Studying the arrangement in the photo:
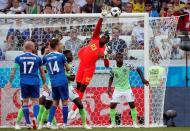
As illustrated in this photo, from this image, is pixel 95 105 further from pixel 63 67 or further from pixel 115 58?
pixel 63 67

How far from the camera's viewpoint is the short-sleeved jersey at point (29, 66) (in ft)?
52.7

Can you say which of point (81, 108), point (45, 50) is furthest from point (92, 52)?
point (81, 108)

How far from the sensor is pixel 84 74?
1752 cm

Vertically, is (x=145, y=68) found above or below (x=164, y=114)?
above

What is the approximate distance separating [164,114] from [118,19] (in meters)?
2.48

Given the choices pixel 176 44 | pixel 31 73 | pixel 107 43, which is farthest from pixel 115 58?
pixel 31 73

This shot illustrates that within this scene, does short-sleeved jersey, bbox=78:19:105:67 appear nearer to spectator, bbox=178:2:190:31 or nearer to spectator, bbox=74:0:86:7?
spectator, bbox=178:2:190:31

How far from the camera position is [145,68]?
1777 cm

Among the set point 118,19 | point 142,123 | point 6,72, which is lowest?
point 142,123

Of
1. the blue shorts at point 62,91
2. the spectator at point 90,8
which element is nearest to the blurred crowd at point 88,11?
the spectator at point 90,8

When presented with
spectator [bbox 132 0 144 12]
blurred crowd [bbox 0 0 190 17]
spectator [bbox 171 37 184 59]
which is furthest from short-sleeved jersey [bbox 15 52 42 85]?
spectator [bbox 132 0 144 12]

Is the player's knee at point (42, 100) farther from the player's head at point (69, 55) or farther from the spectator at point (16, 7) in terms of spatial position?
the spectator at point (16, 7)

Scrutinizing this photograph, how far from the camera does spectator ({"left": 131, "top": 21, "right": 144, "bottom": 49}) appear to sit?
A: 18.0 metres

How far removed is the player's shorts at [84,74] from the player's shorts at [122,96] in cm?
68
